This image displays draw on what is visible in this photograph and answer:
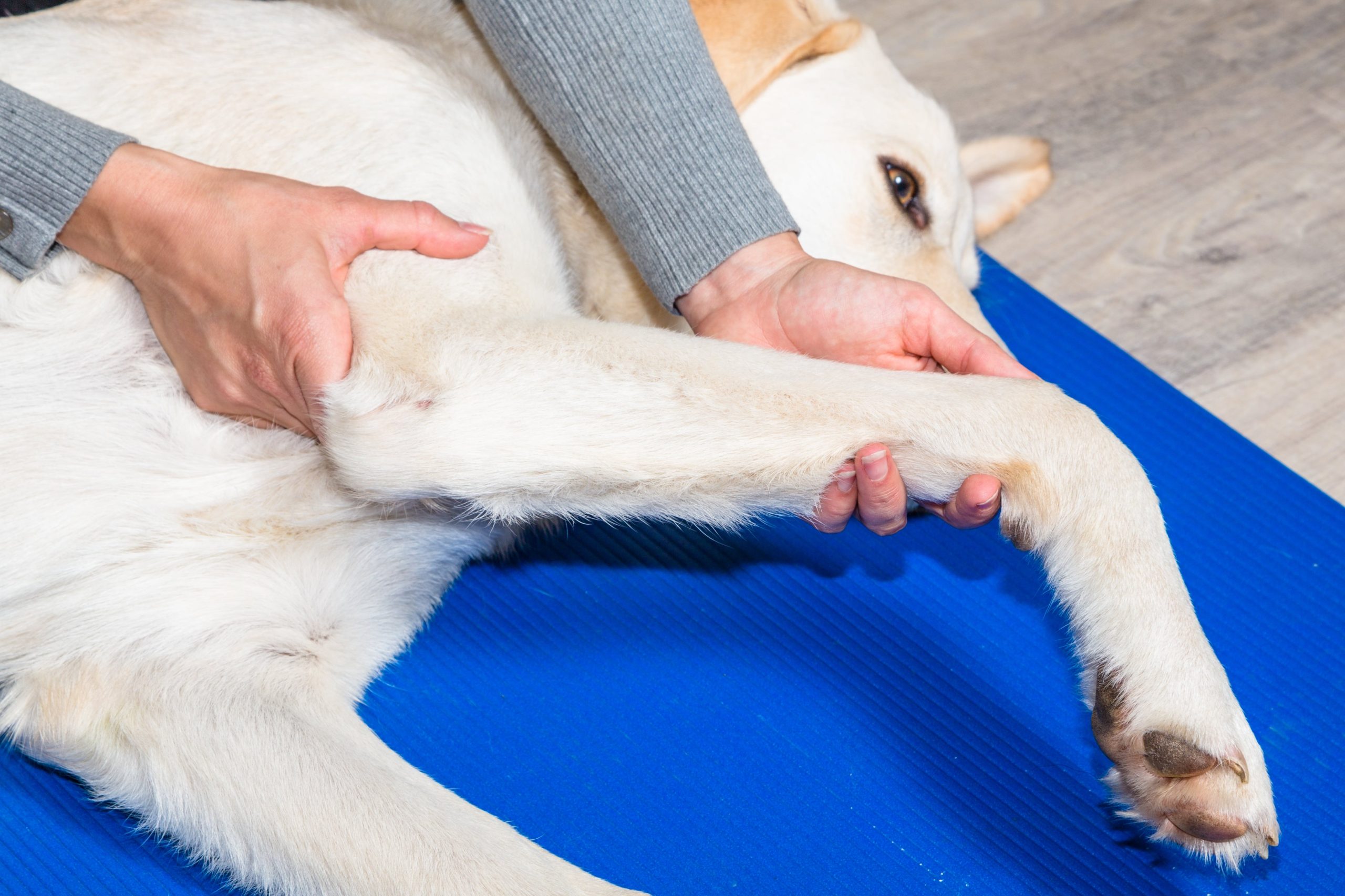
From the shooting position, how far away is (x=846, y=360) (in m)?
1.47

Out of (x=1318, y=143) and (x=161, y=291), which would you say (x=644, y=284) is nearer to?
(x=161, y=291)

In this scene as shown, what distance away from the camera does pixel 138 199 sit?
128cm

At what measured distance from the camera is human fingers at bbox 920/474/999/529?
3.85ft

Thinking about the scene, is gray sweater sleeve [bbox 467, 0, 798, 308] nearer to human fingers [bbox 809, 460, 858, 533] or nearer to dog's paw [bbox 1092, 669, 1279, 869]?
human fingers [bbox 809, 460, 858, 533]

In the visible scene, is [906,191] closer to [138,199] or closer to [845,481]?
[845,481]

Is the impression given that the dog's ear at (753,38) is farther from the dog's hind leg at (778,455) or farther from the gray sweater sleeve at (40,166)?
the gray sweater sleeve at (40,166)

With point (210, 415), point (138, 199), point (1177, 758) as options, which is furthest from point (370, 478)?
point (1177, 758)

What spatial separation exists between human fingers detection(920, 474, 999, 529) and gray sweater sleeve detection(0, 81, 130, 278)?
3.44ft

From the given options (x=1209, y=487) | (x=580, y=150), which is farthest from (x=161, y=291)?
(x=1209, y=487)

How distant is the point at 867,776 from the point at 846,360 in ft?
1.82

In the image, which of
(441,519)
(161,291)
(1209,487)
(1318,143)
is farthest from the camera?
(1318,143)

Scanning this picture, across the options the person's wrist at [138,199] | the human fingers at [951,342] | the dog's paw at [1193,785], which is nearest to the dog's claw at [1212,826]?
the dog's paw at [1193,785]

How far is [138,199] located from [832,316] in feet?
2.78

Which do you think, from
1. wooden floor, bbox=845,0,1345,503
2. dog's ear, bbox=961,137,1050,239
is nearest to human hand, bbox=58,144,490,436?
dog's ear, bbox=961,137,1050,239
